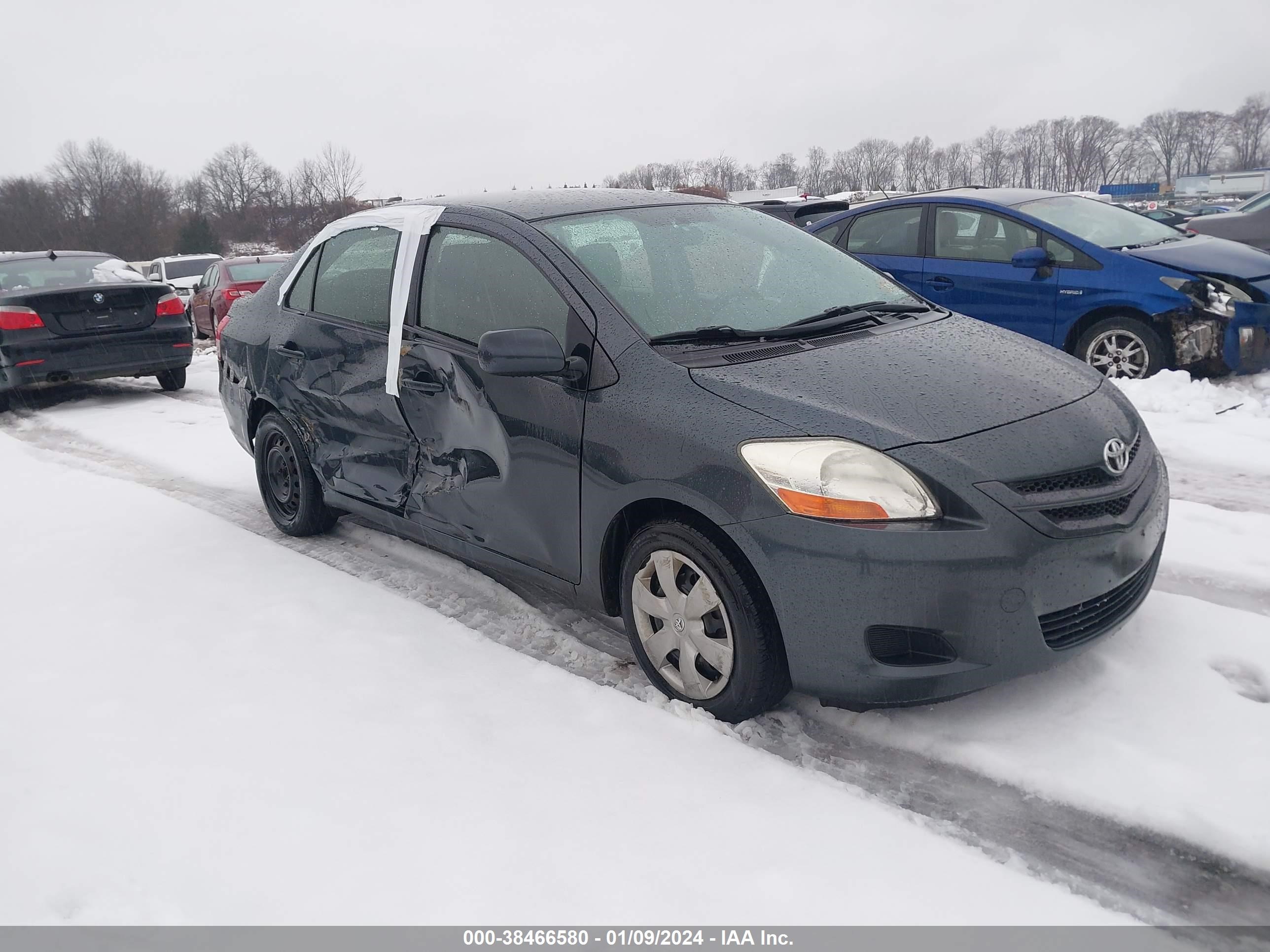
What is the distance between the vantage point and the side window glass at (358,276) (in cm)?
425

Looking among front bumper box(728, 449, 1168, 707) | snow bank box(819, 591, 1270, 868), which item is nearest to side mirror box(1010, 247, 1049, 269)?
snow bank box(819, 591, 1270, 868)

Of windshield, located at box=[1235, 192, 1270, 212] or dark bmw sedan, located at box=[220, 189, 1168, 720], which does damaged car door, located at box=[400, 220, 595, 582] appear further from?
windshield, located at box=[1235, 192, 1270, 212]

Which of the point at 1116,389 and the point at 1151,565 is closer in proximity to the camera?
the point at 1151,565

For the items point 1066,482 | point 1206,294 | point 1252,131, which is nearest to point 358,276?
point 1066,482

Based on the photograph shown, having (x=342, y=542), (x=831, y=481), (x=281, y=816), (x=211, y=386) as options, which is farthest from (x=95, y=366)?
(x=831, y=481)

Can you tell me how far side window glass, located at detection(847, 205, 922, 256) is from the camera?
25.9 feet

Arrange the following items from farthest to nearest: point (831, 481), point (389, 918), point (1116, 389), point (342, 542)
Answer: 1. point (342, 542)
2. point (1116, 389)
3. point (831, 481)
4. point (389, 918)

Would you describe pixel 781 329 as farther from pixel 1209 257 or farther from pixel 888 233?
pixel 1209 257

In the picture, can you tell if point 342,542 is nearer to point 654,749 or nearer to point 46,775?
point 46,775

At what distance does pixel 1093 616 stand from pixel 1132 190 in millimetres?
92069

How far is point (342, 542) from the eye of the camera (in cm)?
511

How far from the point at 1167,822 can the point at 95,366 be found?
9.64 meters

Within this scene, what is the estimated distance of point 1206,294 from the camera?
6.84m

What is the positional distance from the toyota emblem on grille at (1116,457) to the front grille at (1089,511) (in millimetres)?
79
